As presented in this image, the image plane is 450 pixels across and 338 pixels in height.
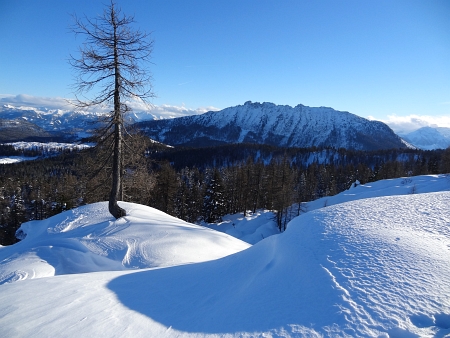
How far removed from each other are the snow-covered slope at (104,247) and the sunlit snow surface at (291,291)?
1690 millimetres

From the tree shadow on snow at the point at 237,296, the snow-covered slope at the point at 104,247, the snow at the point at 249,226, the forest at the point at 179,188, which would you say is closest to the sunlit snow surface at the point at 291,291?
the tree shadow on snow at the point at 237,296

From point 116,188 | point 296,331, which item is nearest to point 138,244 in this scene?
point 116,188

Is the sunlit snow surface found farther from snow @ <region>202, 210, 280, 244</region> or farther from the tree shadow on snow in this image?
snow @ <region>202, 210, 280, 244</region>

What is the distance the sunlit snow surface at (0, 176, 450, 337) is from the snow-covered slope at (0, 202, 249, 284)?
169cm

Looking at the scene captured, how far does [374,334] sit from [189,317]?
219 cm

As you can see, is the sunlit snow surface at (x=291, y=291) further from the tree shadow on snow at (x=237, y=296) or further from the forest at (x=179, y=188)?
the forest at (x=179, y=188)

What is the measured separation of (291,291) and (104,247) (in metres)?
6.16

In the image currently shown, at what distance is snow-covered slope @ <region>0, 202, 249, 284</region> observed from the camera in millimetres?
6168

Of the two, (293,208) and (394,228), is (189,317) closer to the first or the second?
(394,228)

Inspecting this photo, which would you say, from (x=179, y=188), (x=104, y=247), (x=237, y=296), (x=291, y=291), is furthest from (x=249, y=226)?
(x=291, y=291)

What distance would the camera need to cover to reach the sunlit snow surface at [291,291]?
2.51m

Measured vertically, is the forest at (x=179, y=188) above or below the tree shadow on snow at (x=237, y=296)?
below

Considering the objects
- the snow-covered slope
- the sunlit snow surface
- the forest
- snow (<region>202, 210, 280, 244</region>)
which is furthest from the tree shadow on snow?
snow (<region>202, 210, 280, 244</region>)

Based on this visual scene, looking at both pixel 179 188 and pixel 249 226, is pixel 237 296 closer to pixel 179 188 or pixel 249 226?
pixel 249 226
